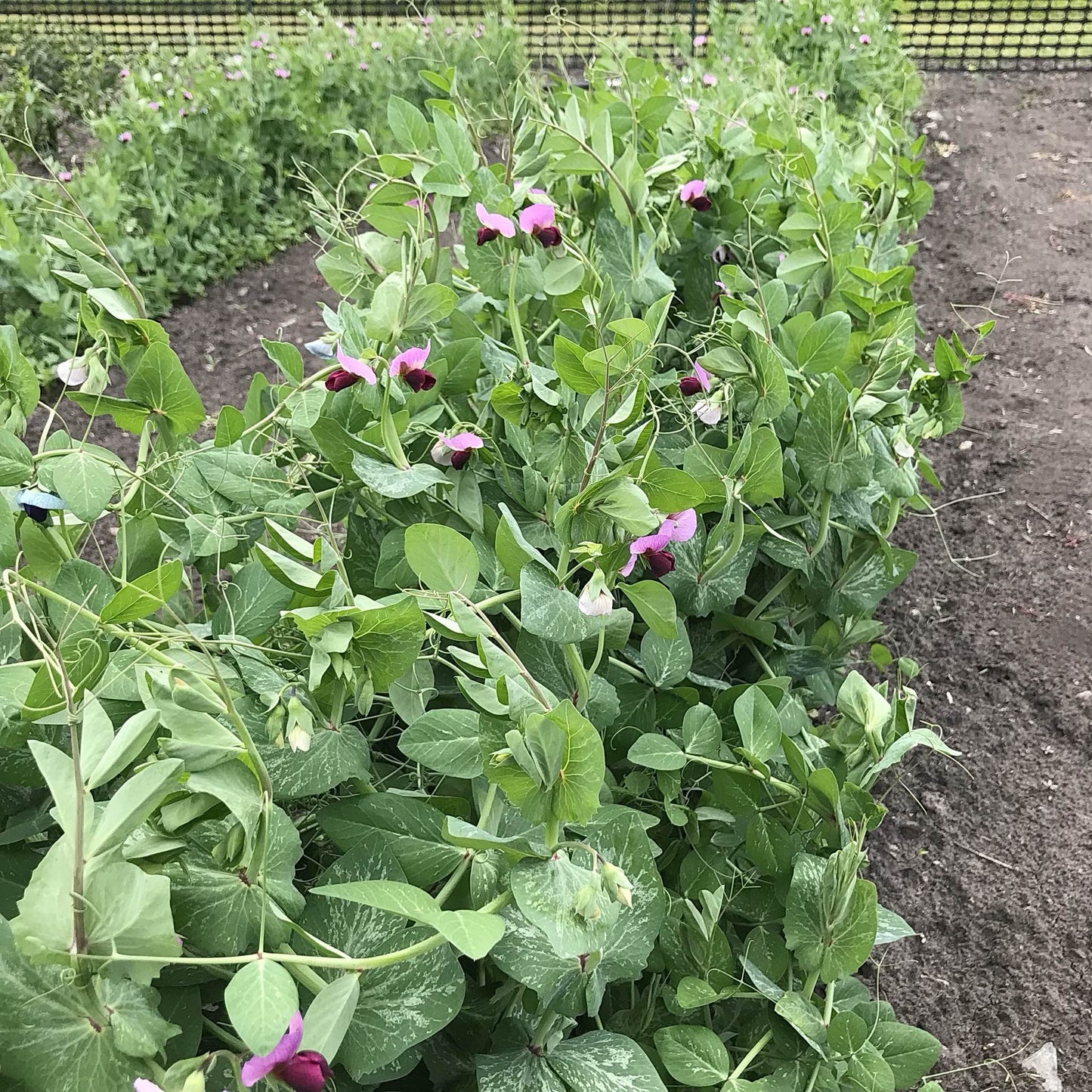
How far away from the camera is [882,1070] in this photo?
82cm

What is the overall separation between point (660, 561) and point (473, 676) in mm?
197

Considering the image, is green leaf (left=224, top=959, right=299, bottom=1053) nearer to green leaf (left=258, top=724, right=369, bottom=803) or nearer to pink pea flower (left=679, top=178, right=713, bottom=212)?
green leaf (left=258, top=724, right=369, bottom=803)

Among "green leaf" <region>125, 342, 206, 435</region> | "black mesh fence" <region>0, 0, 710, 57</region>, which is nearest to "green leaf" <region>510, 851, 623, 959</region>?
"green leaf" <region>125, 342, 206, 435</region>

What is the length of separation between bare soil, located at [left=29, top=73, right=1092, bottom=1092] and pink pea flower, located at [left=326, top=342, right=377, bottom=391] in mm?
1036

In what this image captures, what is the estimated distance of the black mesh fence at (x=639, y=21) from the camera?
6.16 m

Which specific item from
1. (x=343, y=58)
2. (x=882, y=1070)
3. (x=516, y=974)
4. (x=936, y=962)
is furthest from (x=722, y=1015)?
(x=343, y=58)

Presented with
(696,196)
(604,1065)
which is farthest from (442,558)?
(696,196)

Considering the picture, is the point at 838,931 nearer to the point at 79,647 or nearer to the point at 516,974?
the point at 516,974

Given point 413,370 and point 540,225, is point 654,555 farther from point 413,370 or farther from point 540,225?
point 540,225

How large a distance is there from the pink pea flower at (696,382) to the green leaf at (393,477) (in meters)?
0.37

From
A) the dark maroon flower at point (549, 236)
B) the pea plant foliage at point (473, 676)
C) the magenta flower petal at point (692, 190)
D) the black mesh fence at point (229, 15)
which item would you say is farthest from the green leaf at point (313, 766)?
the black mesh fence at point (229, 15)

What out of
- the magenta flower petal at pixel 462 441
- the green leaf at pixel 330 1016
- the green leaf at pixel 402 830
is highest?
the magenta flower petal at pixel 462 441

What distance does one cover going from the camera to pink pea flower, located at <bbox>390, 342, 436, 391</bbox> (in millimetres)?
921

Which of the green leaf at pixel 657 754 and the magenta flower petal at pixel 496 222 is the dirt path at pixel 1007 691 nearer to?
the green leaf at pixel 657 754
